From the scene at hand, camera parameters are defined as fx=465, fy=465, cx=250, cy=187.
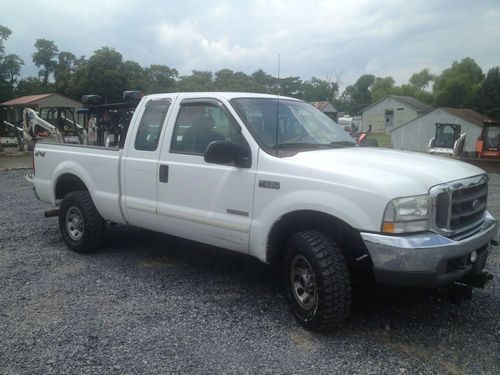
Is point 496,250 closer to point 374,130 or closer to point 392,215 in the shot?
point 392,215

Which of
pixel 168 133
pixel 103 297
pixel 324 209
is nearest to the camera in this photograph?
pixel 324 209

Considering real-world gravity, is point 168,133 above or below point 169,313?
above

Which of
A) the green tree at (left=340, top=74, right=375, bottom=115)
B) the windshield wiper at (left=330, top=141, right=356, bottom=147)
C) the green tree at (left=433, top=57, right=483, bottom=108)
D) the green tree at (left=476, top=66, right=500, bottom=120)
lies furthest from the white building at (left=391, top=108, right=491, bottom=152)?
the green tree at (left=340, top=74, right=375, bottom=115)

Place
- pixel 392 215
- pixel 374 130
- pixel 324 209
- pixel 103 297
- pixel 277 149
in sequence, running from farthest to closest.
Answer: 1. pixel 374 130
2. pixel 103 297
3. pixel 277 149
4. pixel 324 209
5. pixel 392 215

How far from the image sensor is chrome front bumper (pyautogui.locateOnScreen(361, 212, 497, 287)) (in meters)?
3.19

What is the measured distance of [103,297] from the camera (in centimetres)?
446

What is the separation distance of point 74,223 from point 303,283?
138 inches

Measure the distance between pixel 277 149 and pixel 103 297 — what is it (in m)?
2.19

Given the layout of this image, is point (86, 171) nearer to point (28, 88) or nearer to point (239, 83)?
point (239, 83)

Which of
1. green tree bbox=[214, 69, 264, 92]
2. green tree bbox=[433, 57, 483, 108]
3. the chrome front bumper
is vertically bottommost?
the chrome front bumper

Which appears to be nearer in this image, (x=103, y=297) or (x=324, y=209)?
(x=324, y=209)

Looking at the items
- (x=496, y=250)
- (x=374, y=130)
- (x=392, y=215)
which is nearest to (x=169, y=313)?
(x=392, y=215)

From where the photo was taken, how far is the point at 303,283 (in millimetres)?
3797

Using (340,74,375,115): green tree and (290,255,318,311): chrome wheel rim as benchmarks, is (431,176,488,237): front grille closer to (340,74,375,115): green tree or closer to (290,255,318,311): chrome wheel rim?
(290,255,318,311): chrome wheel rim
